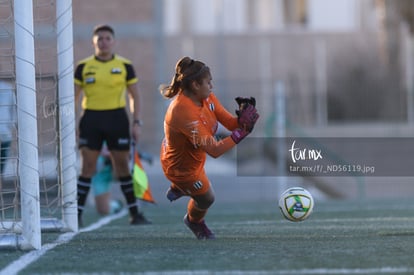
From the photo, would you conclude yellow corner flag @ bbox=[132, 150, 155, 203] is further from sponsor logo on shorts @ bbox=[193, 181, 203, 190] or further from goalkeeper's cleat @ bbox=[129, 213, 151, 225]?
sponsor logo on shorts @ bbox=[193, 181, 203, 190]

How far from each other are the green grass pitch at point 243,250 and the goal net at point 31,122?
0.29 meters

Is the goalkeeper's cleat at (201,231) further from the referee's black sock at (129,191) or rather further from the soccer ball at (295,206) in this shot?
the referee's black sock at (129,191)

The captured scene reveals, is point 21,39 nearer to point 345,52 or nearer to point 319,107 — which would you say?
point 319,107

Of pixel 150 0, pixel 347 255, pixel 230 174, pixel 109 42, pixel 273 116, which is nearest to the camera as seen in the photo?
pixel 347 255

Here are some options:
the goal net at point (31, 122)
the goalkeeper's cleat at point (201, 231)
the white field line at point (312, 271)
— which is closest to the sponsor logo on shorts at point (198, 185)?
the goalkeeper's cleat at point (201, 231)

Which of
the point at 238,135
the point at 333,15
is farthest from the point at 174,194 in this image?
the point at 333,15

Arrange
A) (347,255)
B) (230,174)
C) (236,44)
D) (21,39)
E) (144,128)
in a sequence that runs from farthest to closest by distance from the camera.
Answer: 1. (236,44)
2. (144,128)
3. (230,174)
4. (21,39)
5. (347,255)

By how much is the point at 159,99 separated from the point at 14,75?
13.8m

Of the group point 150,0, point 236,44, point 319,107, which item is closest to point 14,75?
point 150,0

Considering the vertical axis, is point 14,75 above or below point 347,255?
above

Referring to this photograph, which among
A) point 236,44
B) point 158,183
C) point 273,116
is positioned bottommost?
point 158,183

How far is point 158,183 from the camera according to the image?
19172mm

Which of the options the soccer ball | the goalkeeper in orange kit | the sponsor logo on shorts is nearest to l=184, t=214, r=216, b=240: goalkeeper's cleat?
the goalkeeper in orange kit

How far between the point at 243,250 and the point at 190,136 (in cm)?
112
